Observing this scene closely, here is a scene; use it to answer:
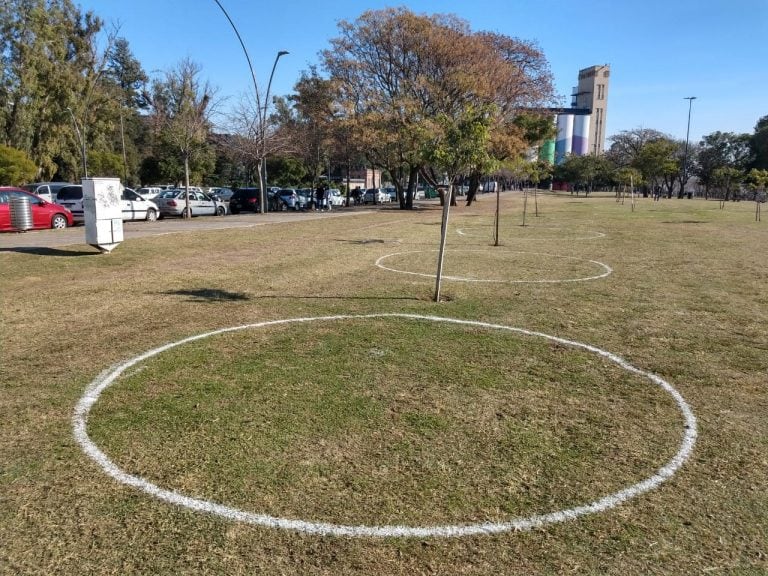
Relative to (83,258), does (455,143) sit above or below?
above

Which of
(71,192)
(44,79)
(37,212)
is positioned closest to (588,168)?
(44,79)

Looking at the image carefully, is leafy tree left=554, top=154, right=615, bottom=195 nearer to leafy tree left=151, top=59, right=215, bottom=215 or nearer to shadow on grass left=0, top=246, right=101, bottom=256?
leafy tree left=151, top=59, right=215, bottom=215

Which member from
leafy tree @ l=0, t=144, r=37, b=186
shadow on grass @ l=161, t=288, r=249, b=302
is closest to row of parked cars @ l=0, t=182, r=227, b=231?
shadow on grass @ l=161, t=288, r=249, b=302

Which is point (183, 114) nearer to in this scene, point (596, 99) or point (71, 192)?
point (71, 192)

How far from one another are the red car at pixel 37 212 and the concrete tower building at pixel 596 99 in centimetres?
12485

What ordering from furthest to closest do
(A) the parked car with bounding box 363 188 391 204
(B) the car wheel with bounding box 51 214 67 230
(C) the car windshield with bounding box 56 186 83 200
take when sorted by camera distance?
(A) the parked car with bounding box 363 188 391 204
(C) the car windshield with bounding box 56 186 83 200
(B) the car wheel with bounding box 51 214 67 230

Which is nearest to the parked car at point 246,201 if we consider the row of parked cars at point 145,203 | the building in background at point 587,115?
the row of parked cars at point 145,203

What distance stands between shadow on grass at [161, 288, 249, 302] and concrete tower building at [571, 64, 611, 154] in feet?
431

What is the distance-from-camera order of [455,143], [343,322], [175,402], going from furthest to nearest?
[455,143] < [343,322] < [175,402]

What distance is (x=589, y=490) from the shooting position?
349 cm

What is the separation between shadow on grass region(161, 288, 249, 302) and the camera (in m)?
8.65

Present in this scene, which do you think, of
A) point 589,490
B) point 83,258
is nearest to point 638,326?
point 589,490

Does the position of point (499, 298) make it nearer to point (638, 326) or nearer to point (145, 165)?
point (638, 326)

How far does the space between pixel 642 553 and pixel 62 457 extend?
143 inches
